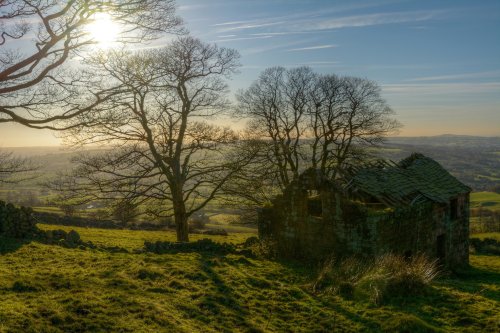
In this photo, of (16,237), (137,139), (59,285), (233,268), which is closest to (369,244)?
(233,268)

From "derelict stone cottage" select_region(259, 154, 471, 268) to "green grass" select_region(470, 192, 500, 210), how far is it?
2530 inches

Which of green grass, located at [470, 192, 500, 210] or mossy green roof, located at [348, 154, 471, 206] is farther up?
mossy green roof, located at [348, 154, 471, 206]

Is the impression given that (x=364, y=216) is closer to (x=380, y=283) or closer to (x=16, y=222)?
(x=380, y=283)

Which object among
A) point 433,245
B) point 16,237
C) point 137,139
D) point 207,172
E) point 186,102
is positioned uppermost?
point 186,102

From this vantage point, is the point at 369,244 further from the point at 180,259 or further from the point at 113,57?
the point at 113,57

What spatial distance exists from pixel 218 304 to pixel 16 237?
1036 centimetres

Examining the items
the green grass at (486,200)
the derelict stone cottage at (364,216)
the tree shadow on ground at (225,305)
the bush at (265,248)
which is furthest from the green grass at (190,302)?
the green grass at (486,200)

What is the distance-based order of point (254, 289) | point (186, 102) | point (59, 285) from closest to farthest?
point (59, 285) < point (254, 289) < point (186, 102)

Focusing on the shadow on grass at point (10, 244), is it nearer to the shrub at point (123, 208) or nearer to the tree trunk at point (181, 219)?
the shrub at point (123, 208)

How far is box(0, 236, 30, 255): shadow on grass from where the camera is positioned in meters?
12.6

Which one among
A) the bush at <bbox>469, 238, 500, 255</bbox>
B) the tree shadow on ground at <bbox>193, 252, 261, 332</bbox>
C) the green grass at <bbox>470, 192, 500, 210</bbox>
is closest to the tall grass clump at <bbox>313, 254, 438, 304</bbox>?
the tree shadow on ground at <bbox>193, 252, 261, 332</bbox>

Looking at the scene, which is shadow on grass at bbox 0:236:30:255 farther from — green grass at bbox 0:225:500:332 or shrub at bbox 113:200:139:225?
shrub at bbox 113:200:139:225

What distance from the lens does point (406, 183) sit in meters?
18.5

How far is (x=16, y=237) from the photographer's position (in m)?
15.0
